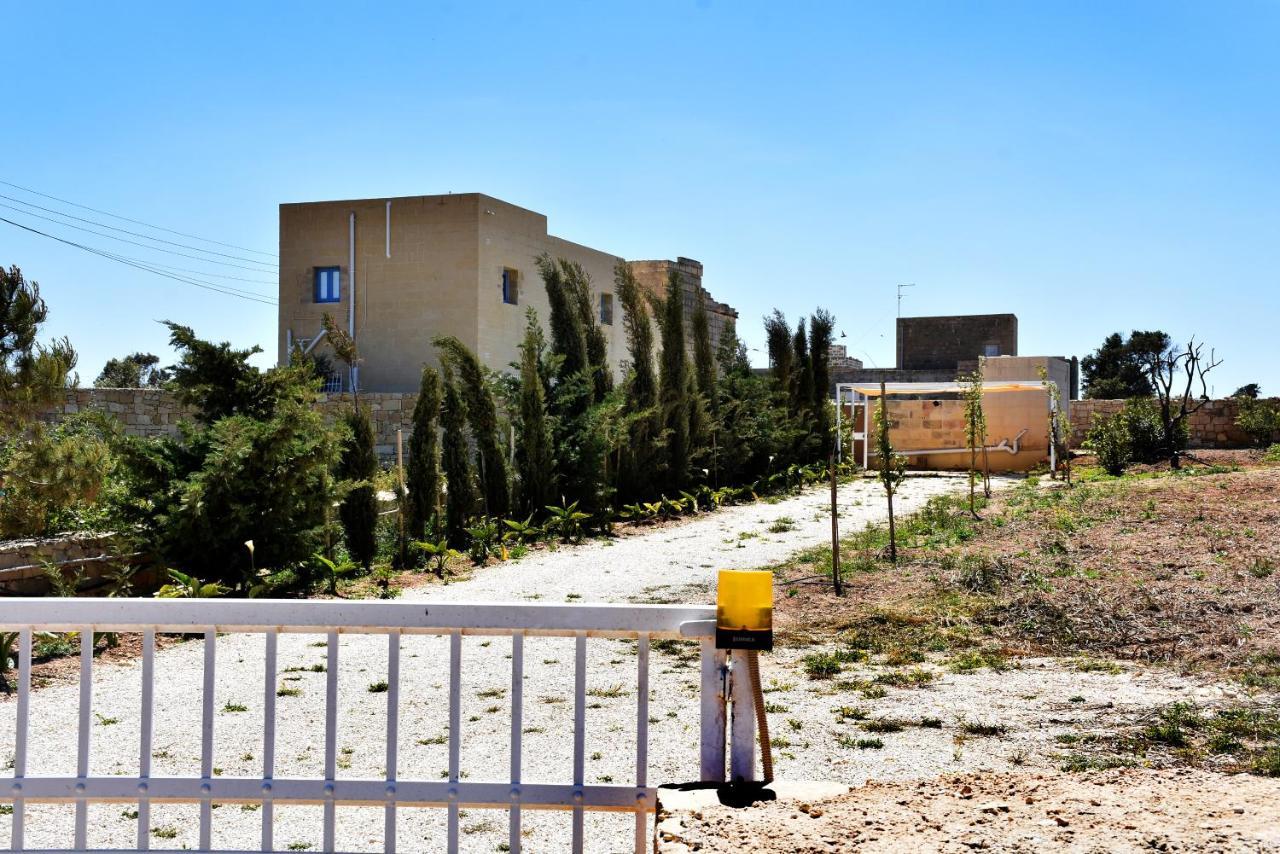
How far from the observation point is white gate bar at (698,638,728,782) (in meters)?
3.27

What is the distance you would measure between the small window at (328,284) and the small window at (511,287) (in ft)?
14.2

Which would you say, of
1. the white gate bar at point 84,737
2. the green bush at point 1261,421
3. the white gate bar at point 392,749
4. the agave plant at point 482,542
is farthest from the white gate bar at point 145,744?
the green bush at point 1261,421

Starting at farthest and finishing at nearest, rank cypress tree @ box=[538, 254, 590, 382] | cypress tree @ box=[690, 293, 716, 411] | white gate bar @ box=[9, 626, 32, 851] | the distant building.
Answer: the distant building → cypress tree @ box=[690, 293, 716, 411] → cypress tree @ box=[538, 254, 590, 382] → white gate bar @ box=[9, 626, 32, 851]

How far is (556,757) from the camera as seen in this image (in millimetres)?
5488

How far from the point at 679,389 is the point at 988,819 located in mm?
16528

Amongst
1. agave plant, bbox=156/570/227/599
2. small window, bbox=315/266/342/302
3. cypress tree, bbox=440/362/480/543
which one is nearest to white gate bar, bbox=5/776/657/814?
agave plant, bbox=156/570/227/599

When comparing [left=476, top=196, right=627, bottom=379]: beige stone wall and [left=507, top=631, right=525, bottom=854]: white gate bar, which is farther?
[left=476, top=196, right=627, bottom=379]: beige stone wall

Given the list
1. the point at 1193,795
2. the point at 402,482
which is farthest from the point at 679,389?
the point at 1193,795

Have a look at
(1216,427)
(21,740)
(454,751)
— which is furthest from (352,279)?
(454,751)

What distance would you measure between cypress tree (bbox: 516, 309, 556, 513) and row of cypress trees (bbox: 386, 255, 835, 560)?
16 mm

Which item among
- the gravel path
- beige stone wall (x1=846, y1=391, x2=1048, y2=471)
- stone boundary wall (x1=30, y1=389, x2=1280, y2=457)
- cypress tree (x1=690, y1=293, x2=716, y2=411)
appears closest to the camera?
the gravel path

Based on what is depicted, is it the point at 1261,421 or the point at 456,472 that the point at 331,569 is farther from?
the point at 1261,421

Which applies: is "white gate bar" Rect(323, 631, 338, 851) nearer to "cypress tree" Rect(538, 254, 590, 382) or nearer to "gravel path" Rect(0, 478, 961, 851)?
"gravel path" Rect(0, 478, 961, 851)

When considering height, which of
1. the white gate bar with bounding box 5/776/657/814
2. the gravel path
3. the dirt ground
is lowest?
the gravel path
